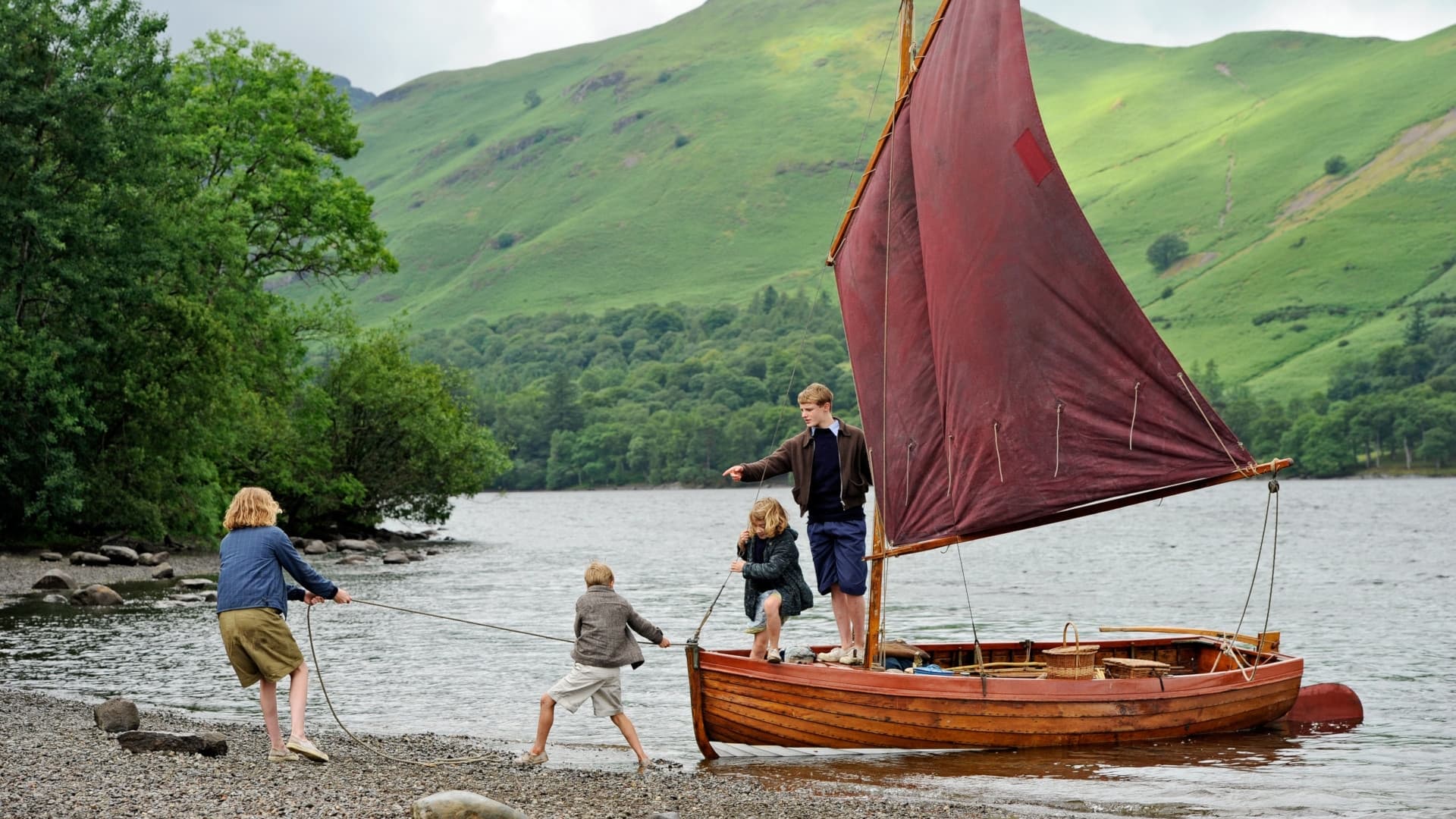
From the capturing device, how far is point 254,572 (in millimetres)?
12336

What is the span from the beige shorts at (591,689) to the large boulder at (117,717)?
5.19 metres

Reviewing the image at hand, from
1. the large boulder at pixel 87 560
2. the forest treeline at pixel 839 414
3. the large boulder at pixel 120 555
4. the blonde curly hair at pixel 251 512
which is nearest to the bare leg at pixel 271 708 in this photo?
the blonde curly hair at pixel 251 512

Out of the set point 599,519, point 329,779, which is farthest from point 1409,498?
point 329,779

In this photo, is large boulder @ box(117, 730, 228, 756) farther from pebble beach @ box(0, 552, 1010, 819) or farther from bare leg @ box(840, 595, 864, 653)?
bare leg @ box(840, 595, 864, 653)

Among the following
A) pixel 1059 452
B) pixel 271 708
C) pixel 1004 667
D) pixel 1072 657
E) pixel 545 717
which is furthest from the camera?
pixel 1072 657

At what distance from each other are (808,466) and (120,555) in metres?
32.6

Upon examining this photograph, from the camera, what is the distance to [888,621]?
1353 inches

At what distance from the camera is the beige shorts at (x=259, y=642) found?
40.4ft

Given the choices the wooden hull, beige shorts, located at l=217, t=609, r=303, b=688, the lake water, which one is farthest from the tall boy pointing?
beige shorts, located at l=217, t=609, r=303, b=688

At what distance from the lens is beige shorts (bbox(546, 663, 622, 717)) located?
543 inches

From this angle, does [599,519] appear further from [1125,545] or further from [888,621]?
[888,621]

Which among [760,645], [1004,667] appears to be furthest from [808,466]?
[1004,667]

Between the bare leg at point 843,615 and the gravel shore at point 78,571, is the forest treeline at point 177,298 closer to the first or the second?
the gravel shore at point 78,571

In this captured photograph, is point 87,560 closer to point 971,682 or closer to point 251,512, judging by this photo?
point 251,512
